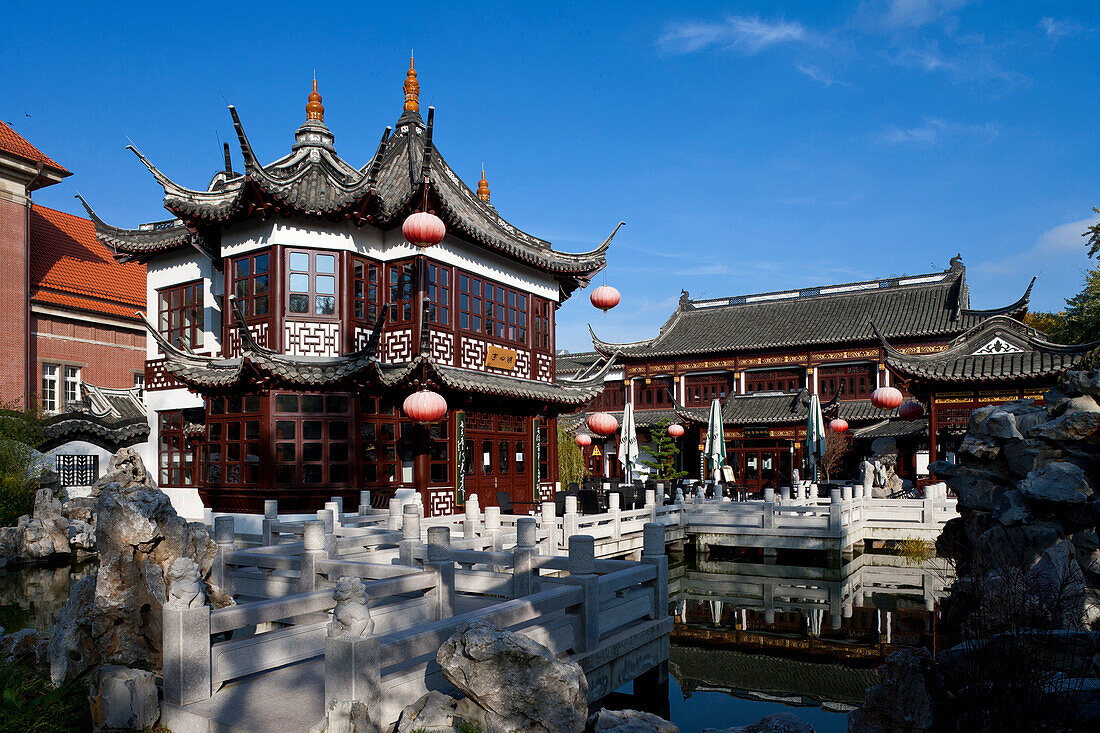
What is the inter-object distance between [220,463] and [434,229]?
649 centimetres

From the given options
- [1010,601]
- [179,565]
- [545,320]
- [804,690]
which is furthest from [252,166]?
[1010,601]

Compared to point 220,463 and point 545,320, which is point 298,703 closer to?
point 220,463

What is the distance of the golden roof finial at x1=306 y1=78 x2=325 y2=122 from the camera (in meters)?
17.2

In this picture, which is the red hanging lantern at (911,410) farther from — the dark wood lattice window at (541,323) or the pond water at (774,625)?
the dark wood lattice window at (541,323)

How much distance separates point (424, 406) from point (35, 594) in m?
6.69

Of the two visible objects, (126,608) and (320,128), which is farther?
(320,128)

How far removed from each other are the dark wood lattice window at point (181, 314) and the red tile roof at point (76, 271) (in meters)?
7.31

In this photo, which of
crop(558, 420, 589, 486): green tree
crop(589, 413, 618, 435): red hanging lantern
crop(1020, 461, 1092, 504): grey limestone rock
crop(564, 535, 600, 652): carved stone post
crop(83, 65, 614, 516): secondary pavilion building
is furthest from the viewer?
crop(558, 420, 589, 486): green tree

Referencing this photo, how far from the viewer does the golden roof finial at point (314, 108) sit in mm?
17172

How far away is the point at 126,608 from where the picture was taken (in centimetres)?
629

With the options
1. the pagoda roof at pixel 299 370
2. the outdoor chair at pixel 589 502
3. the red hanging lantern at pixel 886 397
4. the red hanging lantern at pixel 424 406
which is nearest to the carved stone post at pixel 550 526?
the red hanging lantern at pixel 424 406

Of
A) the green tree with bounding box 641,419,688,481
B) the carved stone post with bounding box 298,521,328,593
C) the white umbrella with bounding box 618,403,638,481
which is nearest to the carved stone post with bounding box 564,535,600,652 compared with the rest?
the carved stone post with bounding box 298,521,328,593

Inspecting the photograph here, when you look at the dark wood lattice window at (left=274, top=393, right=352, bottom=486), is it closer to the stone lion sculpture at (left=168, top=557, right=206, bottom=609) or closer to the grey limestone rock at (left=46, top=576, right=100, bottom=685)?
the grey limestone rock at (left=46, top=576, right=100, bottom=685)

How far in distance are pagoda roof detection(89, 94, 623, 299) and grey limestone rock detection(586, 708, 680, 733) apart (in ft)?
35.7
